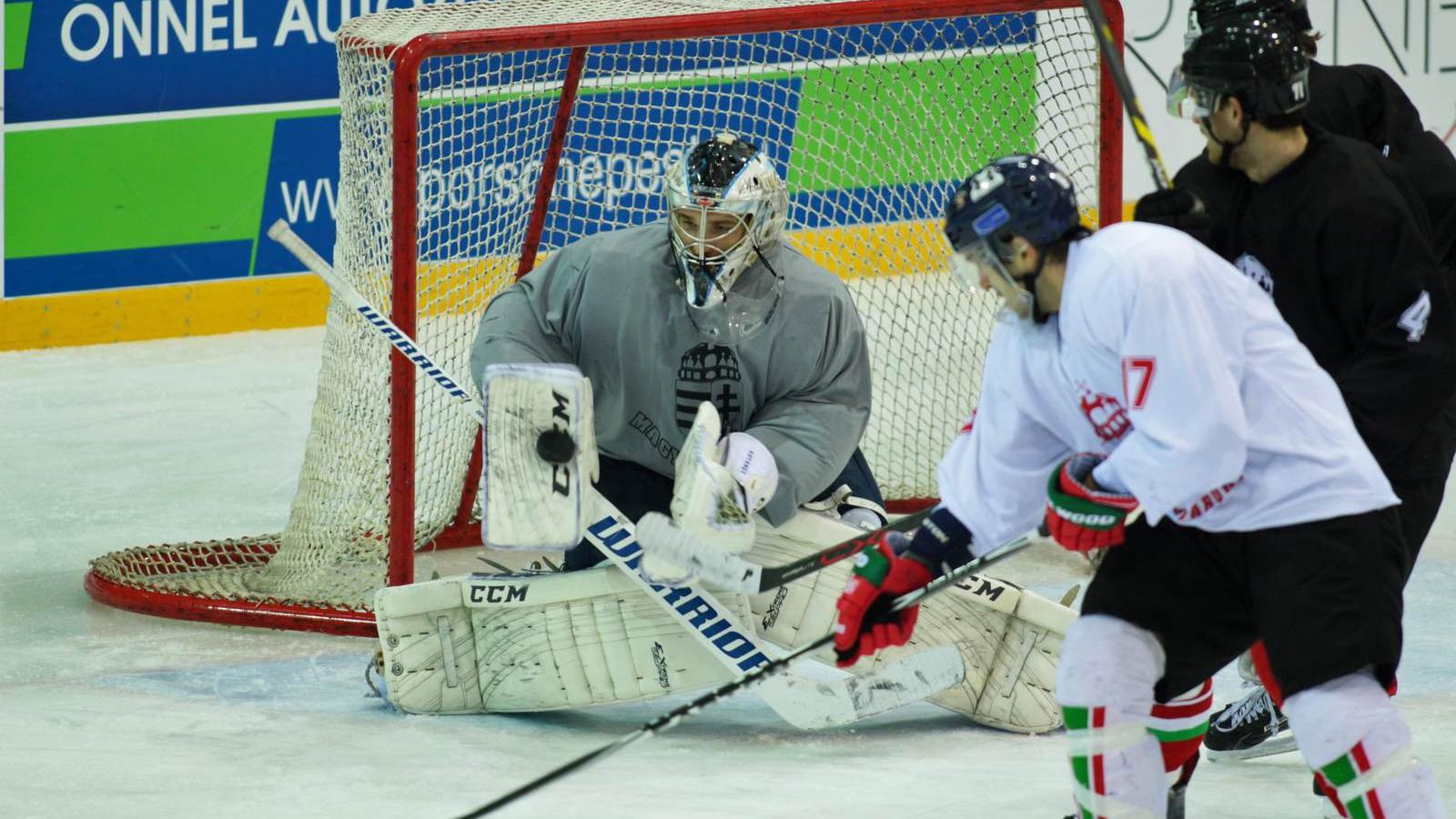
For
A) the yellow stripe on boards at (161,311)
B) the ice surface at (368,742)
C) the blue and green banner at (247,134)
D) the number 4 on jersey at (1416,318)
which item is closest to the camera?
the number 4 on jersey at (1416,318)

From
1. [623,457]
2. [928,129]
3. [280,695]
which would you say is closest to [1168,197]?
[623,457]

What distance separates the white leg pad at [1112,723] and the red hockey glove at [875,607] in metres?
0.25

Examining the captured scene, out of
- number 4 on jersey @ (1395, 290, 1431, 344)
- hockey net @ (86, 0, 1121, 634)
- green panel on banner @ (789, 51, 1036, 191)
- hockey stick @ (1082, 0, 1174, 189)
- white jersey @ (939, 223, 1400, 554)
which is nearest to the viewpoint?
white jersey @ (939, 223, 1400, 554)

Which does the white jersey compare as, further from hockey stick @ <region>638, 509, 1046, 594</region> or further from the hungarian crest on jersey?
hockey stick @ <region>638, 509, 1046, 594</region>

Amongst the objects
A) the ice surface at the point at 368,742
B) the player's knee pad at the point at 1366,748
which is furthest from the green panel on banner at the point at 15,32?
the player's knee pad at the point at 1366,748

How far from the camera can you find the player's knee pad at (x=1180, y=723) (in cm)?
287

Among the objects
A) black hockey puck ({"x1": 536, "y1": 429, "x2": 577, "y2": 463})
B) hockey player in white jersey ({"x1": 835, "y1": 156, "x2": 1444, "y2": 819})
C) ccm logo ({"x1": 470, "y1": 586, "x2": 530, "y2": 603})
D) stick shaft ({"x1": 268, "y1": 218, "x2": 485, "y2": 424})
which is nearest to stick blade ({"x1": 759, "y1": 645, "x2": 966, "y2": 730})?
ccm logo ({"x1": 470, "y1": 586, "x2": 530, "y2": 603})

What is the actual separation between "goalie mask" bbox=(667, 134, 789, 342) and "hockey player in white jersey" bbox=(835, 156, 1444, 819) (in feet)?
3.35

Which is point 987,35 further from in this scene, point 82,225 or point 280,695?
point 82,225

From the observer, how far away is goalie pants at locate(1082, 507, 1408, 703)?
2.48 metres

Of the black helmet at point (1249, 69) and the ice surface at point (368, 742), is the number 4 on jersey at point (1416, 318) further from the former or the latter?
the ice surface at point (368, 742)

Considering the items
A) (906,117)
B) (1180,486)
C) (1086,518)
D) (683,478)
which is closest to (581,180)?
(906,117)

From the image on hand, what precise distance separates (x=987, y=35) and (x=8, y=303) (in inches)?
115

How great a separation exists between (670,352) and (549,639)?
0.52 metres
